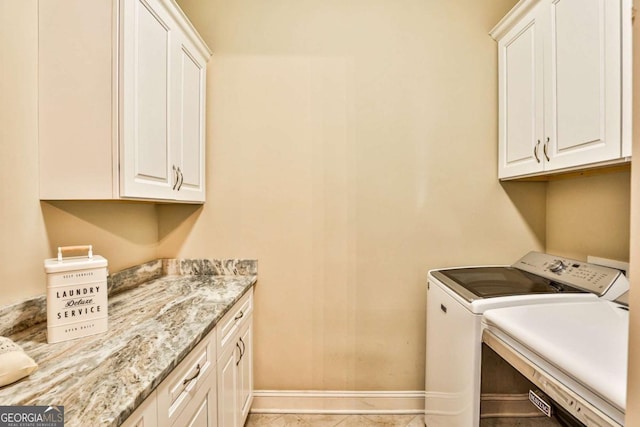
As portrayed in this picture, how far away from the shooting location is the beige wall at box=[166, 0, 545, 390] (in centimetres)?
178

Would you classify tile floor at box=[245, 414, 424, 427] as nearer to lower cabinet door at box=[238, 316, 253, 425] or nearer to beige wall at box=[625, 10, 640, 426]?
lower cabinet door at box=[238, 316, 253, 425]

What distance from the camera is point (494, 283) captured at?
1372mm

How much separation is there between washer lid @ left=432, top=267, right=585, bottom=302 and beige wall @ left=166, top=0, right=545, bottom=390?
0.66 feet

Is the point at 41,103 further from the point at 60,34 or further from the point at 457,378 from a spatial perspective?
the point at 457,378

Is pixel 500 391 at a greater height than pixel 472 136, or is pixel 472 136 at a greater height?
pixel 472 136

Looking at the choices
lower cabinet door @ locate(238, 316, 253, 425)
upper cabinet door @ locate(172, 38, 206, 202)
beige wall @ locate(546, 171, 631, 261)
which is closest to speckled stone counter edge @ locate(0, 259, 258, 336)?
lower cabinet door @ locate(238, 316, 253, 425)

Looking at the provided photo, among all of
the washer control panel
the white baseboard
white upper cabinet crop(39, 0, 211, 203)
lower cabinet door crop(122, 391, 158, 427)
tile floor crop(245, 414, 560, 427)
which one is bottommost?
tile floor crop(245, 414, 560, 427)

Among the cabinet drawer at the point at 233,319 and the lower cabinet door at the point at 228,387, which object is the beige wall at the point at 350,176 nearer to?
the cabinet drawer at the point at 233,319

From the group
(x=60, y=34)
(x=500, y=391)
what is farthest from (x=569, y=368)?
(x=60, y=34)

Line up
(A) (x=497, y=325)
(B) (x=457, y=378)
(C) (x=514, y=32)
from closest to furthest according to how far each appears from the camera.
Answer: (A) (x=497, y=325) → (B) (x=457, y=378) → (C) (x=514, y=32)

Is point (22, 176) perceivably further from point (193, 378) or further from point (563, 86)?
point (563, 86)

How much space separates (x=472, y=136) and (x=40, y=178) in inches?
85.9

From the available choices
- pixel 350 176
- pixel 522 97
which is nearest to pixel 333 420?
pixel 350 176

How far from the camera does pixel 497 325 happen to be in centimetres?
101
